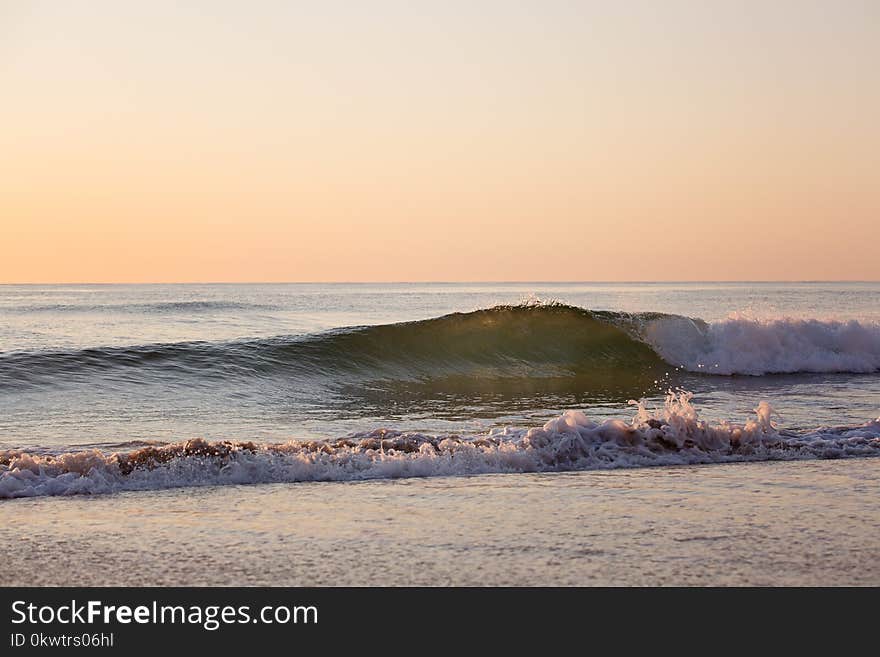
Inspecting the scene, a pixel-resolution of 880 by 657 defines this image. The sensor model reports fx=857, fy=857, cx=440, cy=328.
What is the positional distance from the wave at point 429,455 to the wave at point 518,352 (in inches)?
292

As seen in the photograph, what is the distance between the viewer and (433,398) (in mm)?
13852

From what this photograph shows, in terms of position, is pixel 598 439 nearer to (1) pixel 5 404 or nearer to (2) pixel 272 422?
(2) pixel 272 422

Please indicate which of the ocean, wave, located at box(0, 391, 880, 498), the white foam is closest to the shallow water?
the ocean

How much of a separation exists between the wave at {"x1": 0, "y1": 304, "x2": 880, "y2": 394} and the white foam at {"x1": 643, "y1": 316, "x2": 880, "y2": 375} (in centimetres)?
3

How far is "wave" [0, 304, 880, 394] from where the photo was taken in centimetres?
1579

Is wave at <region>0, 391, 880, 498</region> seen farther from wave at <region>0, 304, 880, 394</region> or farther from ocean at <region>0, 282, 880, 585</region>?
wave at <region>0, 304, 880, 394</region>

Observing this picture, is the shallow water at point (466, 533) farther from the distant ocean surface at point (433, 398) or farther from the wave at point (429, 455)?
the distant ocean surface at point (433, 398)

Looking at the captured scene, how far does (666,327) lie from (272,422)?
12.5 metres

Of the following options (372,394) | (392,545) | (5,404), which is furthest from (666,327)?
(392,545)

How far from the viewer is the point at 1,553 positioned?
4.80 meters

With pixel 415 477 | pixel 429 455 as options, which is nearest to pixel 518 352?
pixel 429 455

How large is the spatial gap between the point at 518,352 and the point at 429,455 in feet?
39.7
